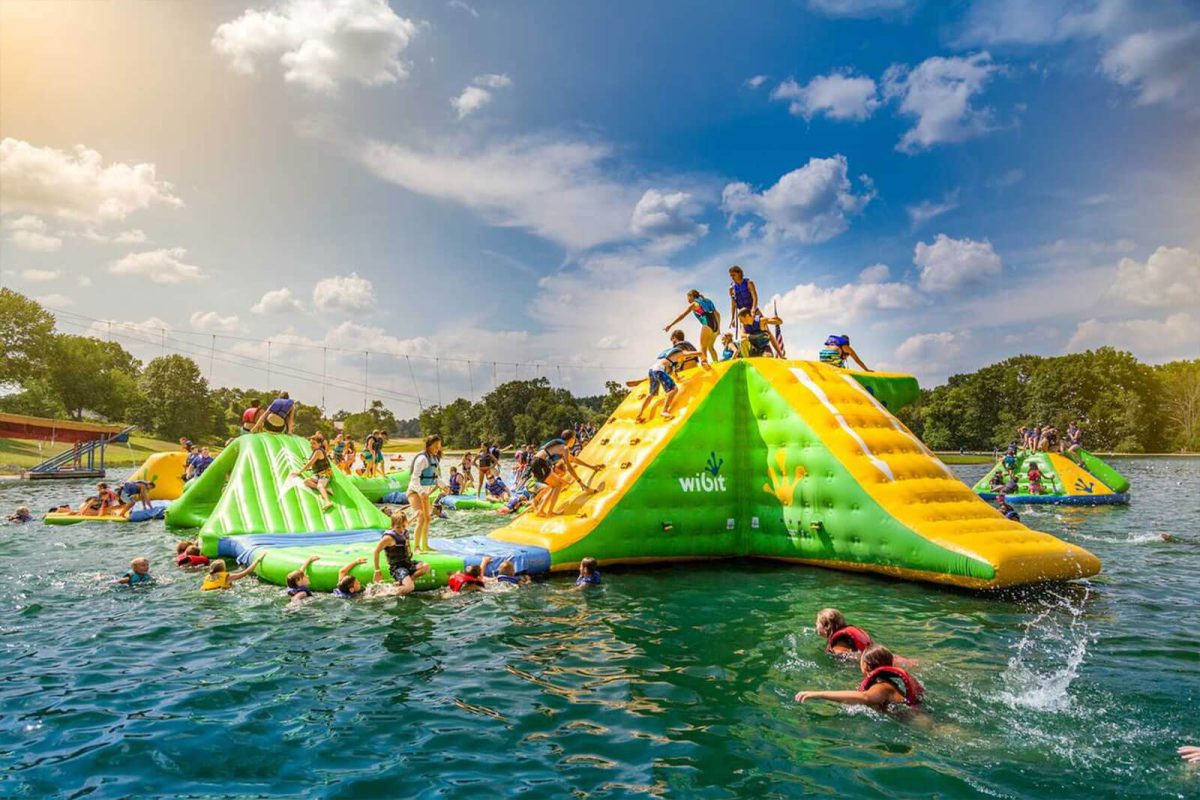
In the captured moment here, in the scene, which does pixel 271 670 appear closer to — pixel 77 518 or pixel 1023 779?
pixel 1023 779

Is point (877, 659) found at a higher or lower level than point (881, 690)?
higher

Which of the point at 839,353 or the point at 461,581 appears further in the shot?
the point at 839,353

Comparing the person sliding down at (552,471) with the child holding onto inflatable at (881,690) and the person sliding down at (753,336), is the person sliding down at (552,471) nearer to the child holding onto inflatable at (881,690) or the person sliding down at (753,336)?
the person sliding down at (753,336)

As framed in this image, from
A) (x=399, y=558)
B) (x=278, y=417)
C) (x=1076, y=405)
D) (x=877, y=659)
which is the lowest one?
(x=877, y=659)

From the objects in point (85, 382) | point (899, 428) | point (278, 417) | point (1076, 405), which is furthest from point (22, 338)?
point (1076, 405)

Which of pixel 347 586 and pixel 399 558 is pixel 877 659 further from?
pixel 347 586

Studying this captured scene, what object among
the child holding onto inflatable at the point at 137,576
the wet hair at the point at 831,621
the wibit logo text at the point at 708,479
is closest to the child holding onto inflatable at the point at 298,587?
the child holding onto inflatable at the point at 137,576

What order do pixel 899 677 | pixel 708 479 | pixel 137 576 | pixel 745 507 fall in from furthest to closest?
pixel 745 507 < pixel 708 479 < pixel 137 576 < pixel 899 677

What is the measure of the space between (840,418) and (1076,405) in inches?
3265

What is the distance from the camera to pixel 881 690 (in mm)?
6391

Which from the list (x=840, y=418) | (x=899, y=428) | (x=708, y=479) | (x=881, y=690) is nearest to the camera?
(x=881, y=690)

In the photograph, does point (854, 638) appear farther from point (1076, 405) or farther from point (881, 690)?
point (1076, 405)

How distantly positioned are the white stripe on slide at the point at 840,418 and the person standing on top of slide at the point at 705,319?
204 centimetres

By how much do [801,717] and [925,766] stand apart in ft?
3.79
